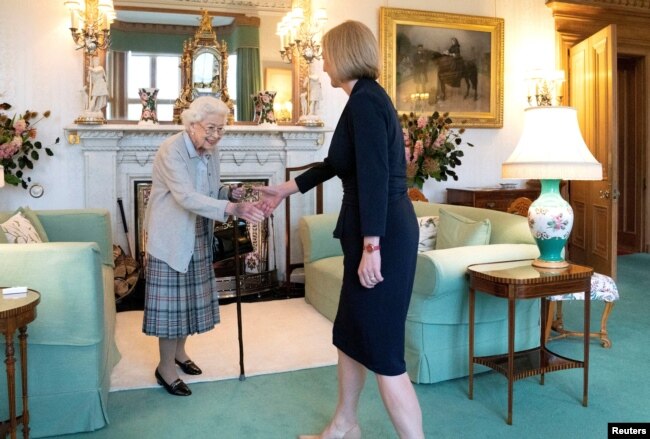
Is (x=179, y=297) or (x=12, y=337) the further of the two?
(x=179, y=297)

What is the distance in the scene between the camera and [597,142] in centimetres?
591

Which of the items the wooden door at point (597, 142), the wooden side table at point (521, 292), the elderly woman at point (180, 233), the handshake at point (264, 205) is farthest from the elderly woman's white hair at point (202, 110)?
the wooden door at point (597, 142)

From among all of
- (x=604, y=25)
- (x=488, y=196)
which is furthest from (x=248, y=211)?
(x=604, y=25)

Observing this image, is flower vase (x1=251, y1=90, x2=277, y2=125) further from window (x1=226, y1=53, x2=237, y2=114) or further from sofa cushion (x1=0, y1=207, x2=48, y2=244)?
sofa cushion (x1=0, y1=207, x2=48, y2=244)

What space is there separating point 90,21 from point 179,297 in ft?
10.2

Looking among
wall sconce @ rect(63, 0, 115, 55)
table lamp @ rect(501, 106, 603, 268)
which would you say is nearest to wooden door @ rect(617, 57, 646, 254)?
table lamp @ rect(501, 106, 603, 268)

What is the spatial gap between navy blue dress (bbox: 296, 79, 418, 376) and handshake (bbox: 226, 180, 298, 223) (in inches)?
13.6

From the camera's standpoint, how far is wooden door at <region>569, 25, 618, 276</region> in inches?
220

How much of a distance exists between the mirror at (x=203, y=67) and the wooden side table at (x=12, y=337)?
341 cm

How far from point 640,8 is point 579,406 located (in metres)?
5.78

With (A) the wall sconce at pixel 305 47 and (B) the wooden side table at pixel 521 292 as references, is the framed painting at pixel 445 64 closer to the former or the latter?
(A) the wall sconce at pixel 305 47

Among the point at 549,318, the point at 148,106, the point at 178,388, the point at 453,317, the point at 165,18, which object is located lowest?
the point at 178,388

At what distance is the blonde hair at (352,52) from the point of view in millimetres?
1985

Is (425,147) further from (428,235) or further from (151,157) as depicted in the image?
(151,157)
